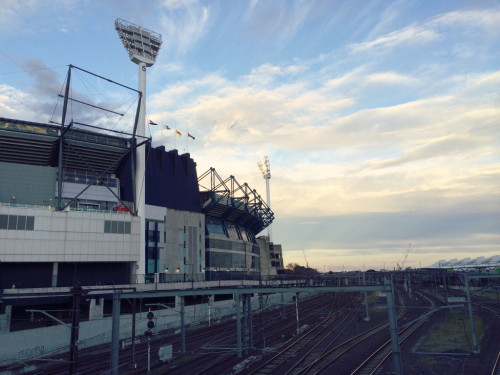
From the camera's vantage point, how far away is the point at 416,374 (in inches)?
1266

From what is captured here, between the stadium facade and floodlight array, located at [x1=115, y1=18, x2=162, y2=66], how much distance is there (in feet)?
70.2

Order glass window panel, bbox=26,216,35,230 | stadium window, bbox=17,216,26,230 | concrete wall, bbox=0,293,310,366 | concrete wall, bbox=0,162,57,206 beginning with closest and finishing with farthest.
Answer: concrete wall, bbox=0,293,310,366, stadium window, bbox=17,216,26,230, glass window panel, bbox=26,216,35,230, concrete wall, bbox=0,162,57,206

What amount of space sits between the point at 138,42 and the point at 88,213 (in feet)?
150

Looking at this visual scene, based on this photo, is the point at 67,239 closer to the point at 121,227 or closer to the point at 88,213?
the point at 88,213

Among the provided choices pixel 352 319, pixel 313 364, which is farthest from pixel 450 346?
pixel 352 319

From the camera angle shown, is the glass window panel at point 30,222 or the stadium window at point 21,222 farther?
the glass window panel at point 30,222

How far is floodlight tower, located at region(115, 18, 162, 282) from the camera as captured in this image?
77.3 metres

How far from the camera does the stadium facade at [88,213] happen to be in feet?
198

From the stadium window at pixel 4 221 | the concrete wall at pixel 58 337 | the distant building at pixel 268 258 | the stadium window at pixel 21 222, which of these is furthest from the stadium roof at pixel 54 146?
the distant building at pixel 268 258

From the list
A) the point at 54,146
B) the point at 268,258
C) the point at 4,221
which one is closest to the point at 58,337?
the point at 4,221

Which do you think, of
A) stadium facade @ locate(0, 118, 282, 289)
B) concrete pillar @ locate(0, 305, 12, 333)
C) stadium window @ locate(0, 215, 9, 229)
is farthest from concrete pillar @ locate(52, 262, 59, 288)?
concrete pillar @ locate(0, 305, 12, 333)

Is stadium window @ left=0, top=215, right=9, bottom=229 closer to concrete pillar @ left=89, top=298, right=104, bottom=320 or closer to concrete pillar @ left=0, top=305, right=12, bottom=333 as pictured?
concrete pillar @ left=0, top=305, right=12, bottom=333

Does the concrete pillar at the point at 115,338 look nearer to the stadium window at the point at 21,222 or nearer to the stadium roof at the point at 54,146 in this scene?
the stadium window at the point at 21,222

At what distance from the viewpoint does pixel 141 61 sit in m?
88.1
